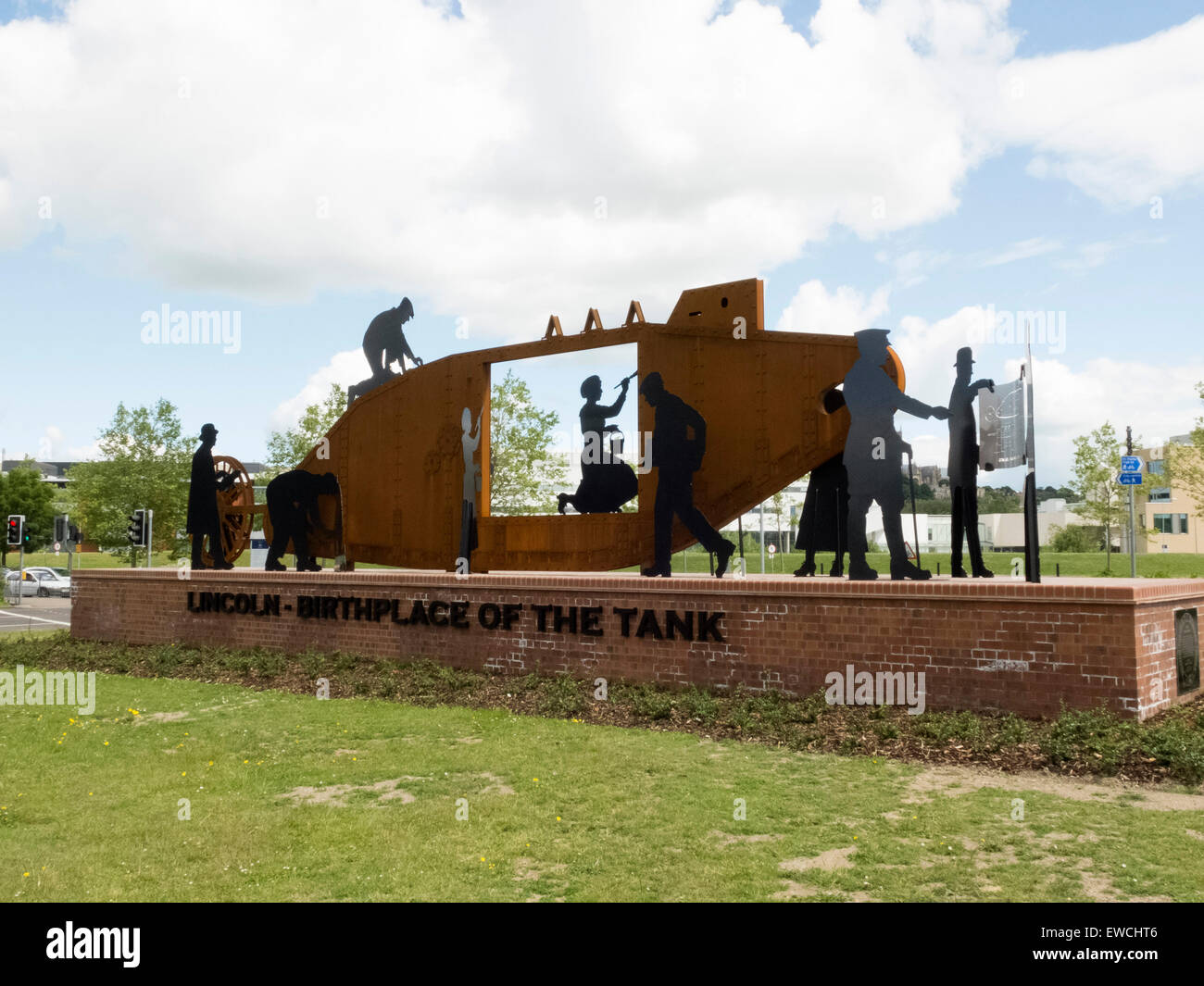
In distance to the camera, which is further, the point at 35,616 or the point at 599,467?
the point at 35,616

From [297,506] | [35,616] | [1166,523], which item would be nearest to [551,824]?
[297,506]

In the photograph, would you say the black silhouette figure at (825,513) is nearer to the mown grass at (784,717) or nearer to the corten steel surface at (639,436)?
the corten steel surface at (639,436)

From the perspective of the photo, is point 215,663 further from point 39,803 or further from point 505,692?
point 39,803

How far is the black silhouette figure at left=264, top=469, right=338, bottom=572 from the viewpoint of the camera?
16.5m

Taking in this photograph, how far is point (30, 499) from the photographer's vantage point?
207 ft

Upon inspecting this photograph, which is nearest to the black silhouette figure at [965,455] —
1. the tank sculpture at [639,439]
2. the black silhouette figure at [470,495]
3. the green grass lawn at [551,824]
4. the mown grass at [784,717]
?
the tank sculpture at [639,439]

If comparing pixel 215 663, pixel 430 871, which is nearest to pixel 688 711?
pixel 430 871

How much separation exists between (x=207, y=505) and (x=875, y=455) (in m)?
12.5

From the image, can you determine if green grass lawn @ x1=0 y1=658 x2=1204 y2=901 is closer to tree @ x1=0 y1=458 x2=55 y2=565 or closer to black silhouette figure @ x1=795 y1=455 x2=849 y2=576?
black silhouette figure @ x1=795 y1=455 x2=849 y2=576

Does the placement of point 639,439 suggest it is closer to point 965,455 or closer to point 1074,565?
point 965,455

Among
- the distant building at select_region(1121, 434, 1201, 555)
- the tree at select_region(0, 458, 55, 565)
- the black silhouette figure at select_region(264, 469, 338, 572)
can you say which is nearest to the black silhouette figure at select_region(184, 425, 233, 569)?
the black silhouette figure at select_region(264, 469, 338, 572)

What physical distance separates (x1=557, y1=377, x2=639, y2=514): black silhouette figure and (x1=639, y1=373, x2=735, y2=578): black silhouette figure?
1.23 metres

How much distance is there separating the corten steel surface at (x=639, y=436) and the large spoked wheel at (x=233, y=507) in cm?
302

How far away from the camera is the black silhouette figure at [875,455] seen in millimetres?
10781
